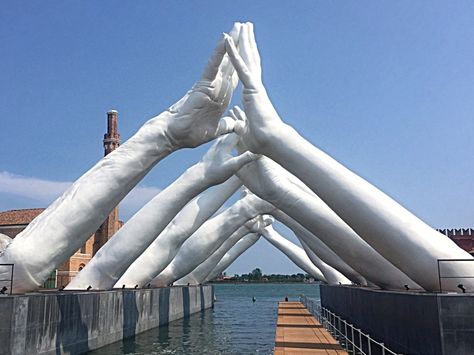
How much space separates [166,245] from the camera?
23156mm

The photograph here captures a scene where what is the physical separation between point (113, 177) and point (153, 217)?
15.9 ft

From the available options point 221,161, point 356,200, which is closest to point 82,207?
point 356,200

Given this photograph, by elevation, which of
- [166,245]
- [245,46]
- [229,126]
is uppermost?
[245,46]

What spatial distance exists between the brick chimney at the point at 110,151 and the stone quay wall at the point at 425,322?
107 feet

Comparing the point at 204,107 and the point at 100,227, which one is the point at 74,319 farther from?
the point at 100,227

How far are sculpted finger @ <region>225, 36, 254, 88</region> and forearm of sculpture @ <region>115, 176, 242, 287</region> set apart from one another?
32.7ft

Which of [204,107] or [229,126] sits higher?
[229,126]

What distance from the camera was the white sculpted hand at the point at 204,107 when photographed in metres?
15.6

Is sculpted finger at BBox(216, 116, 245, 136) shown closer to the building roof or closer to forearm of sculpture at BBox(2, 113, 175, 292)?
forearm of sculpture at BBox(2, 113, 175, 292)

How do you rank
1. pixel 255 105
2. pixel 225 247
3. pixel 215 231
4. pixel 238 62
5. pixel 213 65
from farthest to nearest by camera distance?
pixel 225 247 → pixel 215 231 → pixel 213 65 → pixel 238 62 → pixel 255 105

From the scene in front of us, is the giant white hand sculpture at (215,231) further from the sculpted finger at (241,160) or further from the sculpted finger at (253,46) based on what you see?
the sculpted finger at (253,46)

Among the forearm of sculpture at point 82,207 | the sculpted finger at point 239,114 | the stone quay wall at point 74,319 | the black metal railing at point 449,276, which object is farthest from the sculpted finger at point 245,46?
the stone quay wall at point 74,319

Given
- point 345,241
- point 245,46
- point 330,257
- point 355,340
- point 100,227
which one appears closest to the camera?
point 345,241

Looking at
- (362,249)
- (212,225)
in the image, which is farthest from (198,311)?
(362,249)
